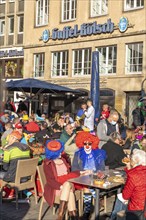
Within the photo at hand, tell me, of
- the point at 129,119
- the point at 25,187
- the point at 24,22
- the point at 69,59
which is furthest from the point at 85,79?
the point at 25,187

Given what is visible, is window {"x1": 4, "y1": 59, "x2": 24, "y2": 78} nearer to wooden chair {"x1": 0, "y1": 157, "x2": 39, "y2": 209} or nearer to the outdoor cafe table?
wooden chair {"x1": 0, "y1": 157, "x2": 39, "y2": 209}

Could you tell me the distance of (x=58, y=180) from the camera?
6602 millimetres

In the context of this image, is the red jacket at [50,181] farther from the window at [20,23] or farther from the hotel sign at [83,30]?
the window at [20,23]

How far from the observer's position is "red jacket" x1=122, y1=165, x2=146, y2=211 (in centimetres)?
500

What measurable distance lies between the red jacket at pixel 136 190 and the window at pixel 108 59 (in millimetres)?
18492

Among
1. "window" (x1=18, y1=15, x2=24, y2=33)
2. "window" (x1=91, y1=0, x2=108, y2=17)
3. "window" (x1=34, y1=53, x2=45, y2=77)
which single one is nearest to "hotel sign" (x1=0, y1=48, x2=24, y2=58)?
"window" (x1=18, y1=15, x2=24, y2=33)

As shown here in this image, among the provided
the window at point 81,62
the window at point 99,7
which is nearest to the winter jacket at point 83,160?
the window at point 81,62

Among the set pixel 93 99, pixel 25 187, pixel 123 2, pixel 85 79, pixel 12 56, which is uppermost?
pixel 123 2

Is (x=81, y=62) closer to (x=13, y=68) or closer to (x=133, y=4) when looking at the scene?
(x=133, y=4)

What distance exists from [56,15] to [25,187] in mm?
20194

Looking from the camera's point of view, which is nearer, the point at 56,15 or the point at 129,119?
the point at 129,119

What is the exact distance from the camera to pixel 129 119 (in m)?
22.4

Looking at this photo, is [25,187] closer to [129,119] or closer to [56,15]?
[129,119]

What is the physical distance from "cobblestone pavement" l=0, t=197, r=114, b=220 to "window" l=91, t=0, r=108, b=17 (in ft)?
58.9
